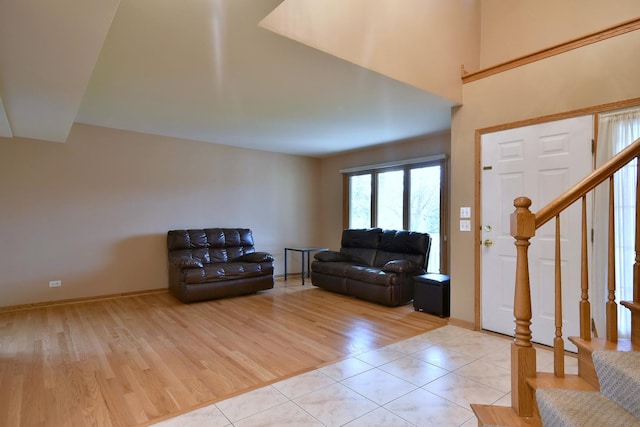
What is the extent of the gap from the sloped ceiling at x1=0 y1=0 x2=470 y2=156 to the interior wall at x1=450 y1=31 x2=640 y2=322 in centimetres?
34

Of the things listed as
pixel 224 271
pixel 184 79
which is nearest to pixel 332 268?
pixel 224 271

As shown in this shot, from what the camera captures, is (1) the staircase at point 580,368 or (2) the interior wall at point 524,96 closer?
(1) the staircase at point 580,368

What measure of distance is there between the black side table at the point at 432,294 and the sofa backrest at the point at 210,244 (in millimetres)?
2966

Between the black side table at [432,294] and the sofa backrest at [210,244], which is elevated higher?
the sofa backrest at [210,244]

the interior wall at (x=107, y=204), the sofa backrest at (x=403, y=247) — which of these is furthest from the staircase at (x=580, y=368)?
Answer: the interior wall at (x=107, y=204)

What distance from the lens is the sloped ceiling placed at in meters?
2.04

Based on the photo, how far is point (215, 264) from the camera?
5258 mm

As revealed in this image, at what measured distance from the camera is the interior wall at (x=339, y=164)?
5.61m

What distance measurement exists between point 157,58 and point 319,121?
7.26ft

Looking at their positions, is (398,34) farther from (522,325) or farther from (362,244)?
(362,244)

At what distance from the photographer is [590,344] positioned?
5.46 ft

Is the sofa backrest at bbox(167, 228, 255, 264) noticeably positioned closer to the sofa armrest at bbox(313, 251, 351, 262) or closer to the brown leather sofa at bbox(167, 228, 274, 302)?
the brown leather sofa at bbox(167, 228, 274, 302)

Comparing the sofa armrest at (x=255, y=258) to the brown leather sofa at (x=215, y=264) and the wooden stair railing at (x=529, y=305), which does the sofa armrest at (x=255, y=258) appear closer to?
the brown leather sofa at (x=215, y=264)

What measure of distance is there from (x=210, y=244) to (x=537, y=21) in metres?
5.32
